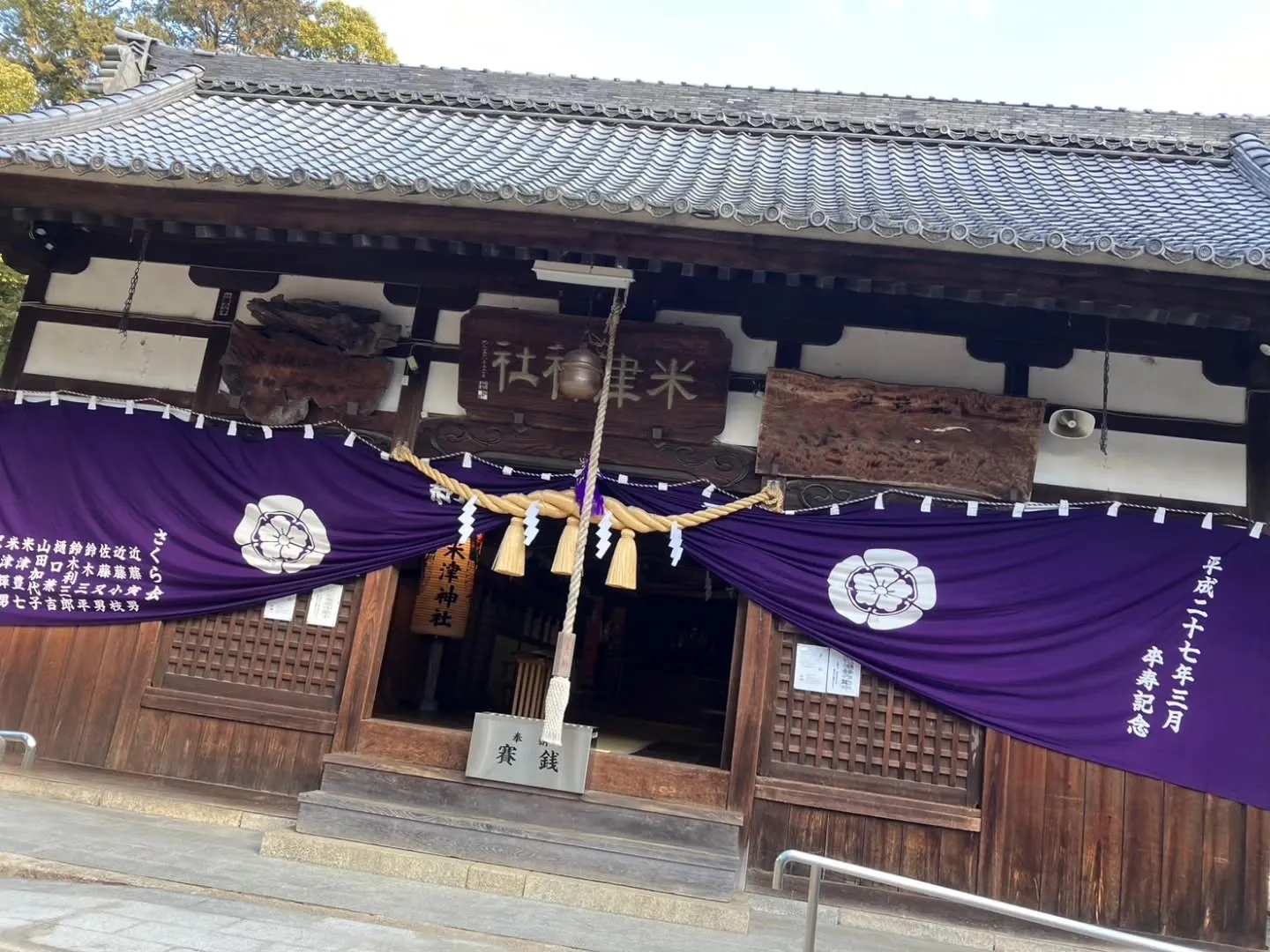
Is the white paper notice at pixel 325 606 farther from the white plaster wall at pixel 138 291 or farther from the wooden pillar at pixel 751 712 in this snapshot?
the wooden pillar at pixel 751 712

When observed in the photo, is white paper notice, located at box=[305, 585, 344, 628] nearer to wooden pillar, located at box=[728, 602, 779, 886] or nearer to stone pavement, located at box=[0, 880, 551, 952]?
stone pavement, located at box=[0, 880, 551, 952]

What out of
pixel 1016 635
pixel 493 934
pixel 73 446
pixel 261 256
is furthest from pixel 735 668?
pixel 73 446

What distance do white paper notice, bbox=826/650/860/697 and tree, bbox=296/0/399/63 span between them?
69.7ft

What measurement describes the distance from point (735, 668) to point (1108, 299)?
322 cm

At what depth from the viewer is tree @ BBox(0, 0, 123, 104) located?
19266mm

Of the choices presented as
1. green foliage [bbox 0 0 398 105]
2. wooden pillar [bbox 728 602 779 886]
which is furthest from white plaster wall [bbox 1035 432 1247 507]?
green foliage [bbox 0 0 398 105]

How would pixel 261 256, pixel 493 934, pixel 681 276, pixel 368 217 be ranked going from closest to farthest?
pixel 493 934
pixel 368 217
pixel 681 276
pixel 261 256

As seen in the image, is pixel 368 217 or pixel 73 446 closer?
pixel 368 217

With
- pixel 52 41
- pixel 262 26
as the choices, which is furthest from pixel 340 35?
pixel 52 41

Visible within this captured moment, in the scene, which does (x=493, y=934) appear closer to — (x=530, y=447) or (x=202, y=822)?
(x=202, y=822)

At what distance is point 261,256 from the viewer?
21.7ft

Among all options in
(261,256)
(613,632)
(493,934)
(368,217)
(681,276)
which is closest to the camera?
(493,934)

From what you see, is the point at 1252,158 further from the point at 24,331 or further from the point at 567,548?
the point at 24,331

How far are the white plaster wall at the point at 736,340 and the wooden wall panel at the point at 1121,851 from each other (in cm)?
303
